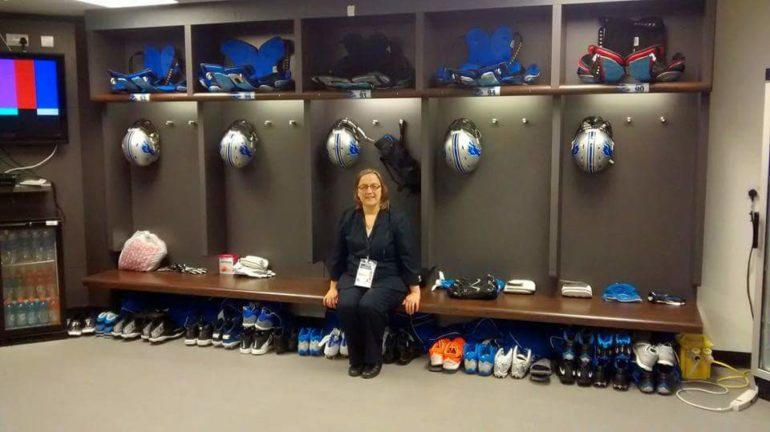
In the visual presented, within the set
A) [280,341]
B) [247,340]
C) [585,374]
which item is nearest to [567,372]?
[585,374]

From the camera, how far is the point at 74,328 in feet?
16.1

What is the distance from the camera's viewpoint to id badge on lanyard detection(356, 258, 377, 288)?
415 cm

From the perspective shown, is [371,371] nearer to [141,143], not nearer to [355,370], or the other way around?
[355,370]

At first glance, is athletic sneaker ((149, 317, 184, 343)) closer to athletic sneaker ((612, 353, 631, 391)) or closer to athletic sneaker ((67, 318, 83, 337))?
athletic sneaker ((67, 318, 83, 337))

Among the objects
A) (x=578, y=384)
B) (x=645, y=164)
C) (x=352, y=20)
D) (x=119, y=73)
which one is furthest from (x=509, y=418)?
(x=119, y=73)

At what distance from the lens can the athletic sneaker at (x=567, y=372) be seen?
3.85 metres

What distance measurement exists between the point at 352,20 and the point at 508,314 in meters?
2.22

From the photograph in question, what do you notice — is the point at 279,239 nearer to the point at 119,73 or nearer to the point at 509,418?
the point at 119,73

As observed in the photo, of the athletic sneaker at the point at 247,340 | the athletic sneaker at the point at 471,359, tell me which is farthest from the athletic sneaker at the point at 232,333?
the athletic sneaker at the point at 471,359

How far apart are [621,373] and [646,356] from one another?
166 millimetres

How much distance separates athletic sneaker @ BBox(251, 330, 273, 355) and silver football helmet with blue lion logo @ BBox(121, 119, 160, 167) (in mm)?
1606

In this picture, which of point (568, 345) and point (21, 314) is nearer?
point (568, 345)

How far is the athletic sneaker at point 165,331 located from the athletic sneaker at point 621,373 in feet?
9.68

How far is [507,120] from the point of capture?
174 inches
